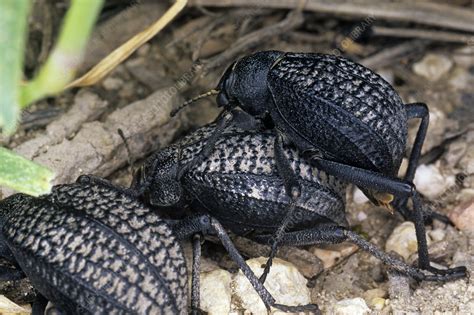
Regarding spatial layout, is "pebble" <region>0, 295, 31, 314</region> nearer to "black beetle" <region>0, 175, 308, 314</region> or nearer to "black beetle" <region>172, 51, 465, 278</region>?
"black beetle" <region>0, 175, 308, 314</region>

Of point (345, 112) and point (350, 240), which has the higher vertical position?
point (345, 112)

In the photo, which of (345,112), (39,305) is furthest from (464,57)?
(39,305)

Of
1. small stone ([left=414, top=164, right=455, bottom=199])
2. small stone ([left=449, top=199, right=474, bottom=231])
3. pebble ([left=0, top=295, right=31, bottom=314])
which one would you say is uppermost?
small stone ([left=449, top=199, right=474, bottom=231])

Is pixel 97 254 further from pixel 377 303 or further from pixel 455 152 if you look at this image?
pixel 455 152

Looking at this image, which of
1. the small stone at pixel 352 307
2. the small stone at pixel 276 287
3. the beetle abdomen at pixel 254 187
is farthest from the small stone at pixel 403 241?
the small stone at pixel 276 287

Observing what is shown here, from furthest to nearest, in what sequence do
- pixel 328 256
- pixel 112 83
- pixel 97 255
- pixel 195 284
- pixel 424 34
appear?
pixel 424 34 → pixel 112 83 → pixel 328 256 → pixel 195 284 → pixel 97 255

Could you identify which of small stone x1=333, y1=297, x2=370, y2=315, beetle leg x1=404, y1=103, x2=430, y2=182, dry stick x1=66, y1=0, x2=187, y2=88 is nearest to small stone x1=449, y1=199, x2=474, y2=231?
beetle leg x1=404, y1=103, x2=430, y2=182

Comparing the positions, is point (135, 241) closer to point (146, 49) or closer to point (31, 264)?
point (31, 264)
